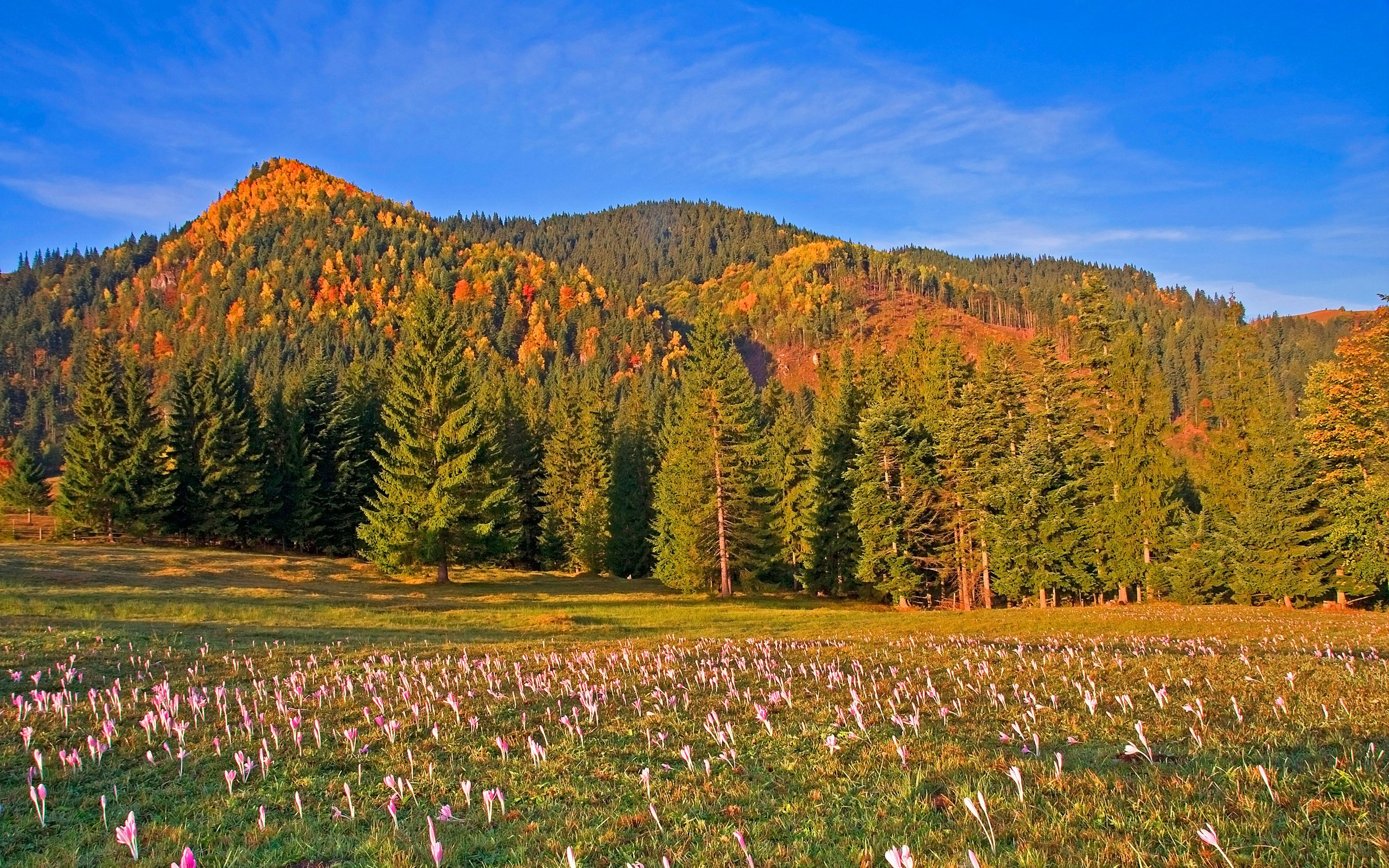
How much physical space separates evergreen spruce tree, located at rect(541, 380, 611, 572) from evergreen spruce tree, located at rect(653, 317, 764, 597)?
1359 cm

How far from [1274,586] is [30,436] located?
23501 centimetres

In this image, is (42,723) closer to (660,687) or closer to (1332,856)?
(660,687)

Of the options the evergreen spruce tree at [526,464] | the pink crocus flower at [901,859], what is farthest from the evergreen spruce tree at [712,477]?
the pink crocus flower at [901,859]

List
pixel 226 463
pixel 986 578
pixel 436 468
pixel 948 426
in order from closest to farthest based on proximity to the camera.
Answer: pixel 986 578 → pixel 948 426 → pixel 436 468 → pixel 226 463

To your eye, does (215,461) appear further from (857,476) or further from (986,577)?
(986,577)

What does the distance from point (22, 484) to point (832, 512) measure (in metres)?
81.1

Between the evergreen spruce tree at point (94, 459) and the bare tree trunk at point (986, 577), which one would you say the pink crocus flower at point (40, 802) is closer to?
the bare tree trunk at point (986, 577)

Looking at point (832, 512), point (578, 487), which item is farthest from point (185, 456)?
point (832, 512)

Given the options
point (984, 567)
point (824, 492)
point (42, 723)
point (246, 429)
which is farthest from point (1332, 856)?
point (246, 429)

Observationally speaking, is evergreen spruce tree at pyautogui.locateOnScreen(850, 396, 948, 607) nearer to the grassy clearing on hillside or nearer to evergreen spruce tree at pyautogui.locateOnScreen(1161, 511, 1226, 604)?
evergreen spruce tree at pyautogui.locateOnScreen(1161, 511, 1226, 604)

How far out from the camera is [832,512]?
51531 millimetres

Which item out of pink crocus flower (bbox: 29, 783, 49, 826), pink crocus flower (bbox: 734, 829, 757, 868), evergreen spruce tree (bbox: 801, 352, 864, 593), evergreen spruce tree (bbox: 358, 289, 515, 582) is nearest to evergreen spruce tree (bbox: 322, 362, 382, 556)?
evergreen spruce tree (bbox: 358, 289, 515, 582)

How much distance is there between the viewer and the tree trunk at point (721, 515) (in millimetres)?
48344

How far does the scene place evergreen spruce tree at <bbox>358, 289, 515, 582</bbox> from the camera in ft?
153
